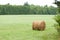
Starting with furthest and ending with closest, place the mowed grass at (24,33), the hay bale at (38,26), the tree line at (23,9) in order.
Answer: the tree line at (23,9) < the hay bale at (38,26) < the mowed grass at (24,33)

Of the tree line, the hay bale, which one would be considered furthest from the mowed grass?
the tree line

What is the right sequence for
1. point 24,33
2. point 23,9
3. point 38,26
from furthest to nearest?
1. point 23,9
2. point 38,26
3. point 24,33

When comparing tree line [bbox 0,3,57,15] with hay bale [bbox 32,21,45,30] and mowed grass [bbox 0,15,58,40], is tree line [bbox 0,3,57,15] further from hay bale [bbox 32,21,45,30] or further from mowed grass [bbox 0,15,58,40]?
hay bale [bbox 32,21,45,30]

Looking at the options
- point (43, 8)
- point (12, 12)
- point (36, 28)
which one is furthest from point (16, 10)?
point (36, 28)

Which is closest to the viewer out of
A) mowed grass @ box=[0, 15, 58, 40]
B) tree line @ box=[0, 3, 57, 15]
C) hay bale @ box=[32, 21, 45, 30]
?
mowed grass @ box=[0, 15, 58, 40]

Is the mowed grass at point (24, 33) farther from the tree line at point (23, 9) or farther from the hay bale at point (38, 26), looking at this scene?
the tree line at point (23, 9)

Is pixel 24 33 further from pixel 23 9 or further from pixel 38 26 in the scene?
pixel 23 9

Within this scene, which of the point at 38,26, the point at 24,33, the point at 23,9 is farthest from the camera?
the point at 23,9

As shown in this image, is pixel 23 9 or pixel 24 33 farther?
pixel 23 9

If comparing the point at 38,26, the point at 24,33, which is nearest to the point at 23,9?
the point at 38,26

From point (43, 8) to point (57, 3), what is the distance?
35.0 metres

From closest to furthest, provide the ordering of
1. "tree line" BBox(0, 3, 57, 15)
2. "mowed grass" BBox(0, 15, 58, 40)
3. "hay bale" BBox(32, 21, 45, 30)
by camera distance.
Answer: "mowed grass" BBox(0, 15, 58, 40) → "hay bale" BBox(32, 21, 45, 30) → "tree line" BBox(0, 3, 57, 15)

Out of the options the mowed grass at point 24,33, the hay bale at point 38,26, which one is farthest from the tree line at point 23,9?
the hay bale at point 38,26

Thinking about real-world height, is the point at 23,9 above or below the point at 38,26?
below
